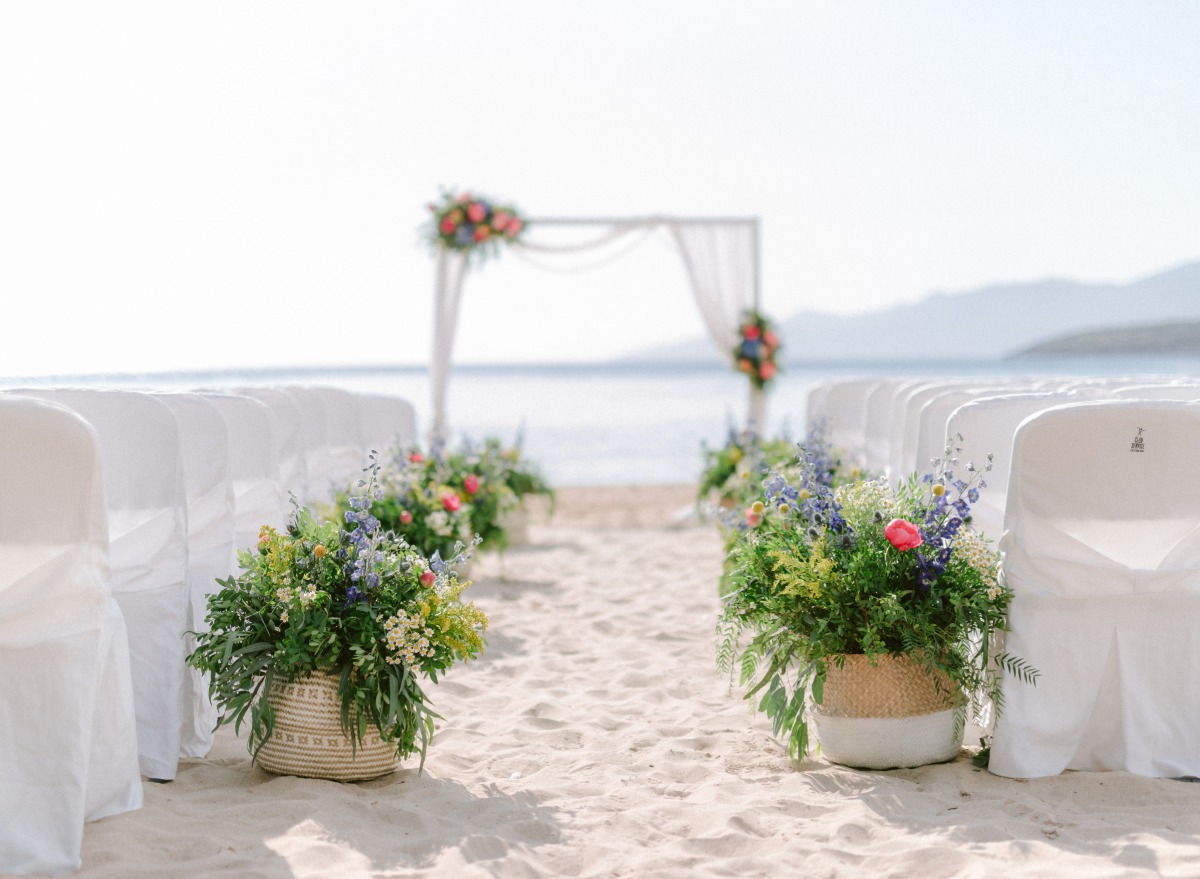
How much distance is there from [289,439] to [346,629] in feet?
5.76

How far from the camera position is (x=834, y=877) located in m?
2.07

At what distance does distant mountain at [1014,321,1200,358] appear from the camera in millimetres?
31531

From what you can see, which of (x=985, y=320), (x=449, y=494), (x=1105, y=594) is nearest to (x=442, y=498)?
(x=449, y=494)

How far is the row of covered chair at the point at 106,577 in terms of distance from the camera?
2139 mm

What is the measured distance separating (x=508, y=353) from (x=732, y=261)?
2584cm

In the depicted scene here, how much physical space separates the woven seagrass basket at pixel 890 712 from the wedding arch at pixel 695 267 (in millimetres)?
5700

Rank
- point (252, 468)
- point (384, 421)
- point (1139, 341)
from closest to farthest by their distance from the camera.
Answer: point (252, 468), point (384, 421), point (1139, 341)

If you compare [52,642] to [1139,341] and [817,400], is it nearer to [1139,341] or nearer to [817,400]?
[817,400]

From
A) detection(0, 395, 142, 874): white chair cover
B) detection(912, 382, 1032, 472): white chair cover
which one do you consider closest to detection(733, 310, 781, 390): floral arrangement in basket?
detection(912, 382, 1032, 472): white chair cover

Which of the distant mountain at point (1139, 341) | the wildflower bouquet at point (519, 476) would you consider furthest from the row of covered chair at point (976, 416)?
the distant mountain at point (1139, 341)

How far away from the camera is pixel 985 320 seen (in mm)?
37031

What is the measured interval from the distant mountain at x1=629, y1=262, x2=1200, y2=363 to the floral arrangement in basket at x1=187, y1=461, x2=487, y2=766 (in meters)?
32.7

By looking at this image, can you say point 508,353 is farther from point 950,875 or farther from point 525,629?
point 950,875

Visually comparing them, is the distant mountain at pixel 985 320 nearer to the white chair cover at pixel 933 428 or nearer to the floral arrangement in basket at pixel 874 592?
the white chair cover at pixel 933 428
